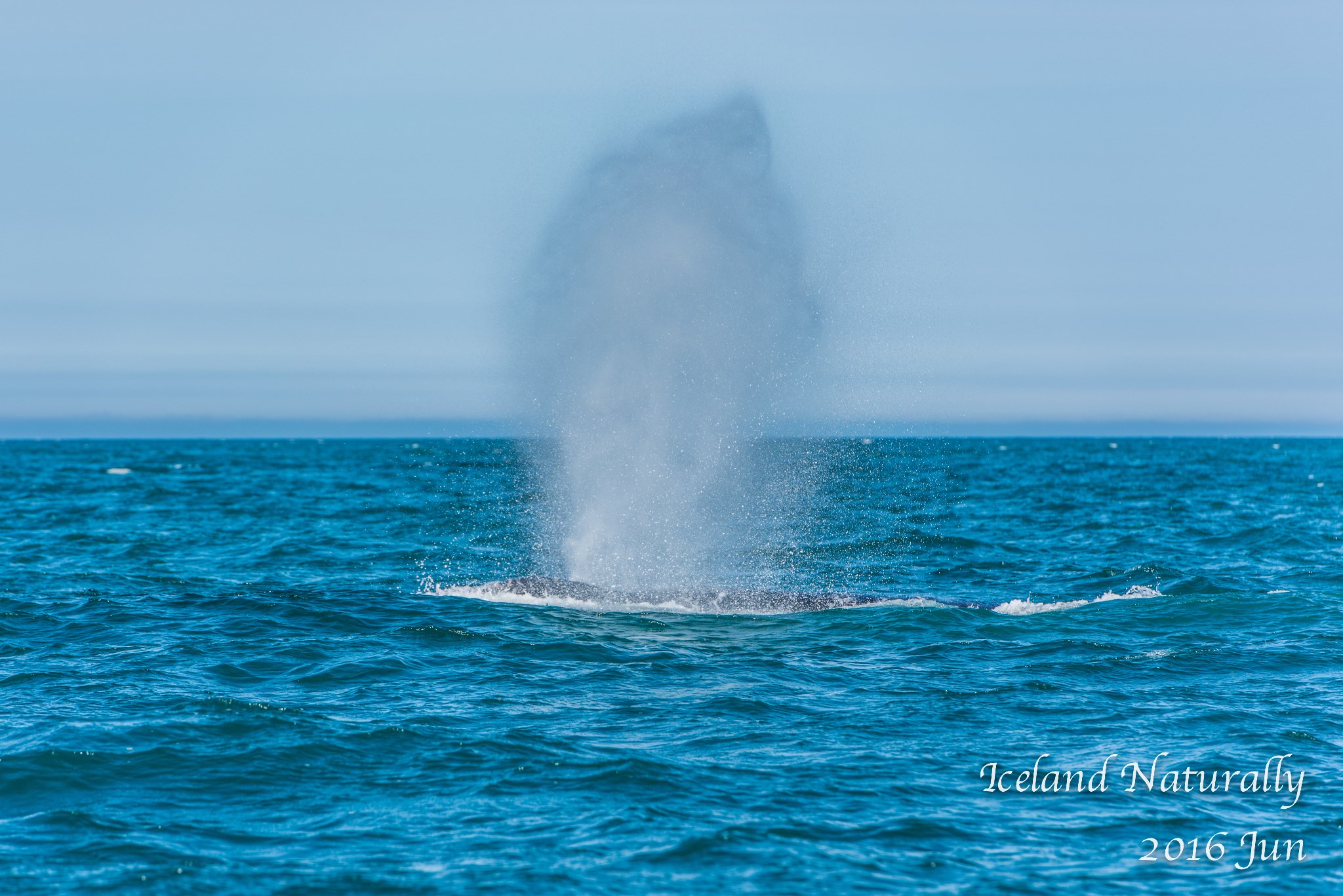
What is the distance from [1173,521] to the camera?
46.5m

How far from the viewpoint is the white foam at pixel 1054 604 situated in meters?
23.3

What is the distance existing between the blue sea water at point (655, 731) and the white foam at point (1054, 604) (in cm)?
20

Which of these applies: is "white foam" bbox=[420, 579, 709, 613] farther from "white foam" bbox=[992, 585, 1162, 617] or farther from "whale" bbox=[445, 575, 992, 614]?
"white foam" bbox=[992, 585, 1162, 617]

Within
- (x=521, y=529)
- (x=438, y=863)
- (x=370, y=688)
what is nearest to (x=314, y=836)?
(x=438, y=863)

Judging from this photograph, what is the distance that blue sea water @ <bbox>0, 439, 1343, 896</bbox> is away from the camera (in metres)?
10.5

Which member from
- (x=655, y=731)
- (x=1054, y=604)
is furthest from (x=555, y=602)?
(x=1054, y=604)

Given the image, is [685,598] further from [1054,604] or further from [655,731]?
[655,731]

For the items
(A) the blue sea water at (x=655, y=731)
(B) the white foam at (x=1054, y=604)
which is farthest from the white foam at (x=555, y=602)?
(B) the white foam at (x=1054, y=604)

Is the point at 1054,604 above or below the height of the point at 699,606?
above

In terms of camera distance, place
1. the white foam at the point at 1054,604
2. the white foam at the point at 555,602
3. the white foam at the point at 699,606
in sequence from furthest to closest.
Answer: the white foam at the point at 555,602, the white foam at the point at 699,606, the white foam at the point at 1054,604

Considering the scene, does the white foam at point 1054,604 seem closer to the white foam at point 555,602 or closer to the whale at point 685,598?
the whale at point 685,598

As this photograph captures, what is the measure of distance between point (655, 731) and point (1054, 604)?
42.3ft

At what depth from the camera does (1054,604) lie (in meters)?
24.3

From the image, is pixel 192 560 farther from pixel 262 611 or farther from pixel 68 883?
pixel 68 883
